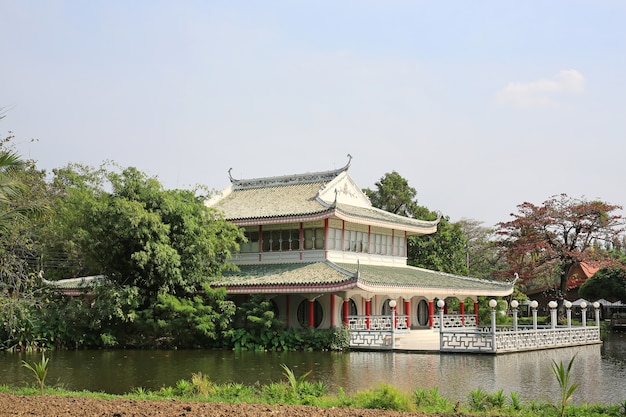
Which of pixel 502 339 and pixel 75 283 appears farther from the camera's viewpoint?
pixel 75 283

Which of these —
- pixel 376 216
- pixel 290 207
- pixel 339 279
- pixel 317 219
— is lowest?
pixel 339 279

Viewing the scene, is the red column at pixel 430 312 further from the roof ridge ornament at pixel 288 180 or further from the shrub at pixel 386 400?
the shrub at pixel 386 400

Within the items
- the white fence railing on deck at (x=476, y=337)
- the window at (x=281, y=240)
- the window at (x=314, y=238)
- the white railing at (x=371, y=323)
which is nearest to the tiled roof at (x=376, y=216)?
the window at (x=314, y=238)

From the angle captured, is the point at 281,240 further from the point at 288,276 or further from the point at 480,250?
the point at 480,250

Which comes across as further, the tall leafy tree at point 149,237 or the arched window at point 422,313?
the arched window at point 422,313

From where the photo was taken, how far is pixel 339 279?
26.9 metres

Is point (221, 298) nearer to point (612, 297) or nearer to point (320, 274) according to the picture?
point (320, 274)

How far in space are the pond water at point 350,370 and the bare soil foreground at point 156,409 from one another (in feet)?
12.7

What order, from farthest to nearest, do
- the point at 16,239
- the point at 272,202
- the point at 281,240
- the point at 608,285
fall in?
the point at 608,285
the point at 272,202
the point at 281,240
the point at 16,239

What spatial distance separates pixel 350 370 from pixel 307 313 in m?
9.62

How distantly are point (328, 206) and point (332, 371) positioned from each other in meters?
11.8

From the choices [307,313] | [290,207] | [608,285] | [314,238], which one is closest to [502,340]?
[307,313]

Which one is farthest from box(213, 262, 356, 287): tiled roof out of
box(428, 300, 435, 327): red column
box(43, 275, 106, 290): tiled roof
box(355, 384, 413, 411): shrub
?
box(355, 384, 413, 411): shrub

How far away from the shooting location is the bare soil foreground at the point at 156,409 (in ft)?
35.1
